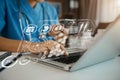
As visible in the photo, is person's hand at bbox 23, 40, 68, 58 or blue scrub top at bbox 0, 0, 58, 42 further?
blue scrub top at bbox 0, 0, 58, 42

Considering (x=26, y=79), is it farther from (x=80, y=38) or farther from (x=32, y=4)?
(x=32, y=4)

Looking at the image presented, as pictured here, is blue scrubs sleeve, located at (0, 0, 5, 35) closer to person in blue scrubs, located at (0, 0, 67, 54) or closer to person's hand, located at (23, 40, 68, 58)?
person in blue scrubs, located at (0, 0, 67, 54)

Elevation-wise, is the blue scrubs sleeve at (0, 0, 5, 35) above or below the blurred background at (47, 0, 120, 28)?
above

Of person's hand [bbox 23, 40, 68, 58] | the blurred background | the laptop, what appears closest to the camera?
the laptop

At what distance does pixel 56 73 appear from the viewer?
1.55 ft

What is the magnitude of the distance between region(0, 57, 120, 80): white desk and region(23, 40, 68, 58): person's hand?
0.33 ft

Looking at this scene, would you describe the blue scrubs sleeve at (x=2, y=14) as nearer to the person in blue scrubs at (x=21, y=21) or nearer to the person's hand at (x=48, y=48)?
the person in blue scrubs at (x=21, y=21)

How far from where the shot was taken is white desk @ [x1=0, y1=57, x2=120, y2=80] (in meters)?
0.44

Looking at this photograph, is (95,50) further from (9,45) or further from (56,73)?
(9,45)

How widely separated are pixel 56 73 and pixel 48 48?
7.8 inches

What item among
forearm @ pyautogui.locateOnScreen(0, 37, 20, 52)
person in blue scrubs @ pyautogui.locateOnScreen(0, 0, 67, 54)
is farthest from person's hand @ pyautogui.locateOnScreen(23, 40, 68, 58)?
person in blue scrubs @ pyautogui.locateOnScreen(0, 0, 67, 54)

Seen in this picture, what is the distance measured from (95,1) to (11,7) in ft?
6.43

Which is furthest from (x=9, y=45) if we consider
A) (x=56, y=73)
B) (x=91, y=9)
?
(x=91, y=9)

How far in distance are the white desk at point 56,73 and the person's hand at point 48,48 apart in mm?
101
